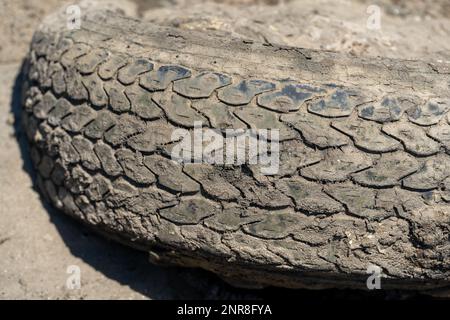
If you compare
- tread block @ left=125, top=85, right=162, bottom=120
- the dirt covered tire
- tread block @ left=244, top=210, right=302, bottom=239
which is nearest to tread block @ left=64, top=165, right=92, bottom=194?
the dirt covered tire

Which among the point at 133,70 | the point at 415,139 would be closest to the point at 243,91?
the point at 133,70

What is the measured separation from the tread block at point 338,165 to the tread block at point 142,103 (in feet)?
1.23

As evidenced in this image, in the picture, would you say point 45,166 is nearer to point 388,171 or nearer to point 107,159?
point 107,159

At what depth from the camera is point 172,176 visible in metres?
1.45

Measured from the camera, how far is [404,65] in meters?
1.46

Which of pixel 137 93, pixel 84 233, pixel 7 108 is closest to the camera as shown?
pixel 137 93

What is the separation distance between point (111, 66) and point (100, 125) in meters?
0.15

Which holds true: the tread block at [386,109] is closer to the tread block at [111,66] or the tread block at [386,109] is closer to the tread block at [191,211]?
the tread block at [191,211]

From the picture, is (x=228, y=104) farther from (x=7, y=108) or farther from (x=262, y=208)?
(x=7, y=108)

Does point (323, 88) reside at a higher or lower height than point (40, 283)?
higher

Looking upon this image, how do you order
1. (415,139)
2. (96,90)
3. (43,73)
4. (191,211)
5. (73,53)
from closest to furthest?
1. (415,139)
2. (191,211)
3. (96,90)
4. (73,53)
5. (43,73)

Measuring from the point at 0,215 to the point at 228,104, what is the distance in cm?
89

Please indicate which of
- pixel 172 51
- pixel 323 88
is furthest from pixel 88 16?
pixel 323 88

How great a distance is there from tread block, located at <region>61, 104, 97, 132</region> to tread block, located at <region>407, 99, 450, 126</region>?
771 mm
